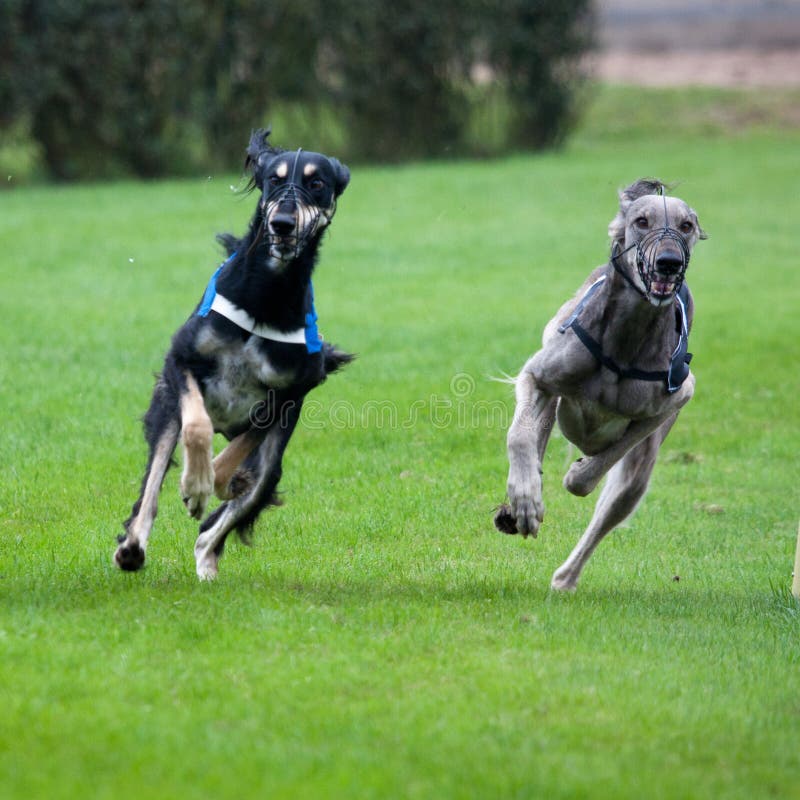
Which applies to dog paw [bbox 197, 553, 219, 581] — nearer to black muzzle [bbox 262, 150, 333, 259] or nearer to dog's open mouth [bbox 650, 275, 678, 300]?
black muzzle [bbox 262, 150, 333, 259]

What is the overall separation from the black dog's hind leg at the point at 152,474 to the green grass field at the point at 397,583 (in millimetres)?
172

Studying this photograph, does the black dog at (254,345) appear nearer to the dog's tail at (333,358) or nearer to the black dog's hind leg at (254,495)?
the black dog's hind leg at (254,495)

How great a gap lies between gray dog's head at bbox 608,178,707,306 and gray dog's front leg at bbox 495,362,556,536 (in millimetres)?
683

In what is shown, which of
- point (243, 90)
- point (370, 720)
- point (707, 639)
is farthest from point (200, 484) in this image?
point (243, 90)

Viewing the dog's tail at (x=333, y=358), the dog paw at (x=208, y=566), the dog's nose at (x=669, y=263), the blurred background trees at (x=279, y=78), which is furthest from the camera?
the blurred background trees at (x=279, y=78)

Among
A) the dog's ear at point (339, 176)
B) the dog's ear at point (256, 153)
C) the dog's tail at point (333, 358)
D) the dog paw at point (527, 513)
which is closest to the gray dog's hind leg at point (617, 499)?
the dog paw at point (527, 513)

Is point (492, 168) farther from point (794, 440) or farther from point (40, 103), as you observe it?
point (794, 440)

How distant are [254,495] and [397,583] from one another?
75cm

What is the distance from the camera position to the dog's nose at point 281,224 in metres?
5.58

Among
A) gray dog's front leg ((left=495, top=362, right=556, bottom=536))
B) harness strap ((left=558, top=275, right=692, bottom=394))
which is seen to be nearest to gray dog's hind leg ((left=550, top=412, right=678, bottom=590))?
harness strap ((left=558, top=275, right=692, bottom=394))

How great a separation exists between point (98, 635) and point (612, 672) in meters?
1.86

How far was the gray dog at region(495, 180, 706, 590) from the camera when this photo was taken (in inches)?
220

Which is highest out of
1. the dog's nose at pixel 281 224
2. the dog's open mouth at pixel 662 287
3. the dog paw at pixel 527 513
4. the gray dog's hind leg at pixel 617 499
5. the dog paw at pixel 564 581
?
the dog's nose at pixel 281 224

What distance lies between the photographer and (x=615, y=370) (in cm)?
589
